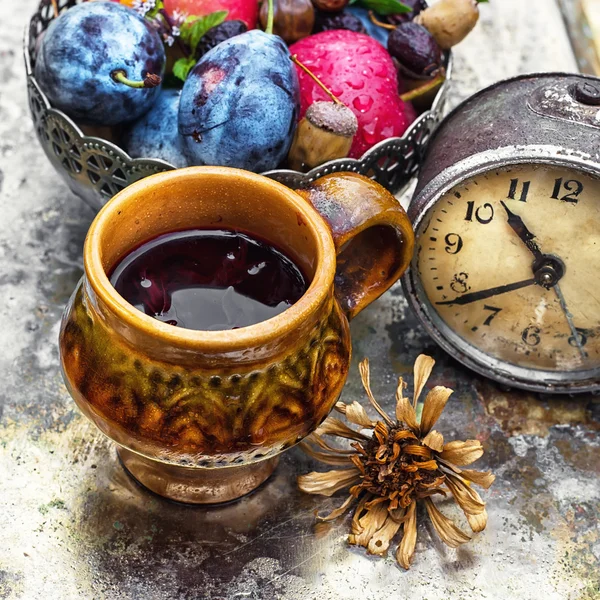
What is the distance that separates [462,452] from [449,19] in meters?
0.61

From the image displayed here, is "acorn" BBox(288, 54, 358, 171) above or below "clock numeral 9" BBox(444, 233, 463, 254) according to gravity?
above

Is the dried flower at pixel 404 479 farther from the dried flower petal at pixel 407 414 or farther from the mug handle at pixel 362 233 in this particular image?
the mug handle at pixel 362 233

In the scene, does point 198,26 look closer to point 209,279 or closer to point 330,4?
point 330,4

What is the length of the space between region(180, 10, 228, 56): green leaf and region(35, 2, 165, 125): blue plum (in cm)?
8

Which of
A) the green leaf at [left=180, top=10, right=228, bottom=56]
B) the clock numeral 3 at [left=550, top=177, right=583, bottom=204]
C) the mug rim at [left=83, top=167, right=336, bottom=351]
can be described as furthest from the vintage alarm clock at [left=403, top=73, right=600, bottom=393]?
the green leaf at [left=180, top=10, right=228, bottom=56]

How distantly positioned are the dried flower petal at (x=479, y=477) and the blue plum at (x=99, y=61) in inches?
22.9

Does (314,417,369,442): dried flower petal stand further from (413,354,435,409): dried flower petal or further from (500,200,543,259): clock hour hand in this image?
(500,200,543,259): clock hour hand

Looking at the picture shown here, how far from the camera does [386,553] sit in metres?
0.97

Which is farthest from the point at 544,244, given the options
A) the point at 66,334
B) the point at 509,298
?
the point at 66,334

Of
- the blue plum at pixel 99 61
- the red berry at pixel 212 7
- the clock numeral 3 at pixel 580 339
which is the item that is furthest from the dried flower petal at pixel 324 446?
the red berry at pixel 212 7

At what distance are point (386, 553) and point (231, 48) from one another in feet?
2.04

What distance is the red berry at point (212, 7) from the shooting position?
45.4 inches

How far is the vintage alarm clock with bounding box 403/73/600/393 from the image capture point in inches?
39.1

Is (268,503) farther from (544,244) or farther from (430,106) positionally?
(430,106)
